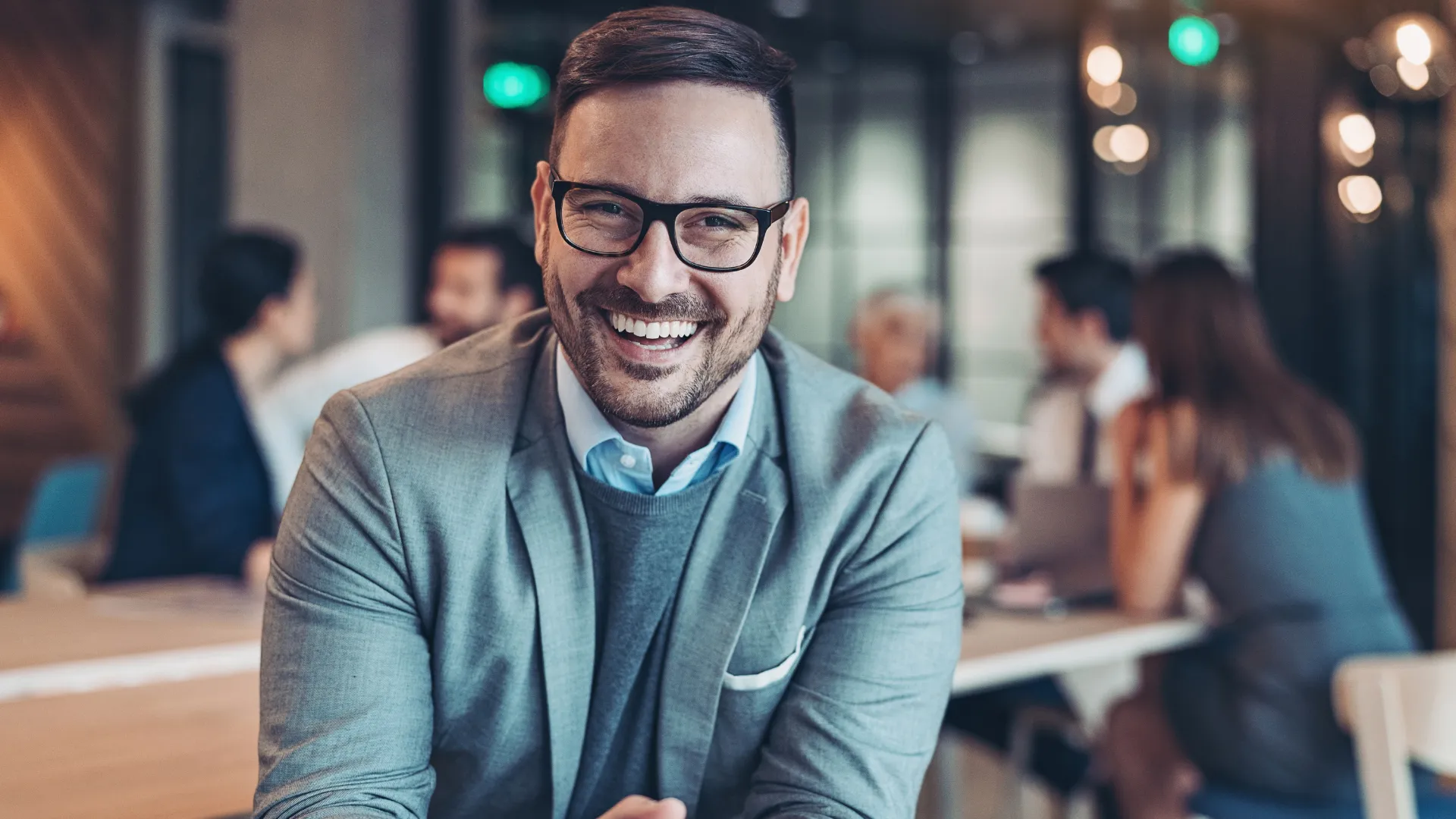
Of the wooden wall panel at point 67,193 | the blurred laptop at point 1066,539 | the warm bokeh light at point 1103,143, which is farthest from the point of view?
the warm bokeh light at point 1103,143

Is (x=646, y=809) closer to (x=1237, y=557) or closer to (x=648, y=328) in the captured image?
(x=648, y=328)

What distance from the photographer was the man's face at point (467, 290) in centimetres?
370

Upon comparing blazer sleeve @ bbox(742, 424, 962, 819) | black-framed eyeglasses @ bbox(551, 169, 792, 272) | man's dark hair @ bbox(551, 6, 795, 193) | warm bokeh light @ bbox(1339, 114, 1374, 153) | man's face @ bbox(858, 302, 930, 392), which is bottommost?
blazer sleeve @ bbox(742, 424, 962, 819)

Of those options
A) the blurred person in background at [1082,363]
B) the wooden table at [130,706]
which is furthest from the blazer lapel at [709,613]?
the blurred person in background at [1082,363]

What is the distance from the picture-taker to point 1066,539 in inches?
117

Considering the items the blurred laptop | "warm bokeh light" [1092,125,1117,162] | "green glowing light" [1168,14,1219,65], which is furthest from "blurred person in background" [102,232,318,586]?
"warm bokeh light" [1092,125,1117,162]

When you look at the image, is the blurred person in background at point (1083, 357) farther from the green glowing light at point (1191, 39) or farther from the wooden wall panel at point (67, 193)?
the wooden wall panel at point (67, 193)

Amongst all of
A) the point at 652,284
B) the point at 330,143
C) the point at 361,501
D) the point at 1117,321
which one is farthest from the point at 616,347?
the point at 330,143

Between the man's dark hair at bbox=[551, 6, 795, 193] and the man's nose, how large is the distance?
149 millimetres

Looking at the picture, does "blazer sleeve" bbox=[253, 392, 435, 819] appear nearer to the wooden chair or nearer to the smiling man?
the smiling man

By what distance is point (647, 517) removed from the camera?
136cm

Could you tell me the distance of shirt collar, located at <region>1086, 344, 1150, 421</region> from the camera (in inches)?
158

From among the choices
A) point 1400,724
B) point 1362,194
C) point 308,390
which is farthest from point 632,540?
point 1362,194

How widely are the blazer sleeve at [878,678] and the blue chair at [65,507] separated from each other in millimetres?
3161
